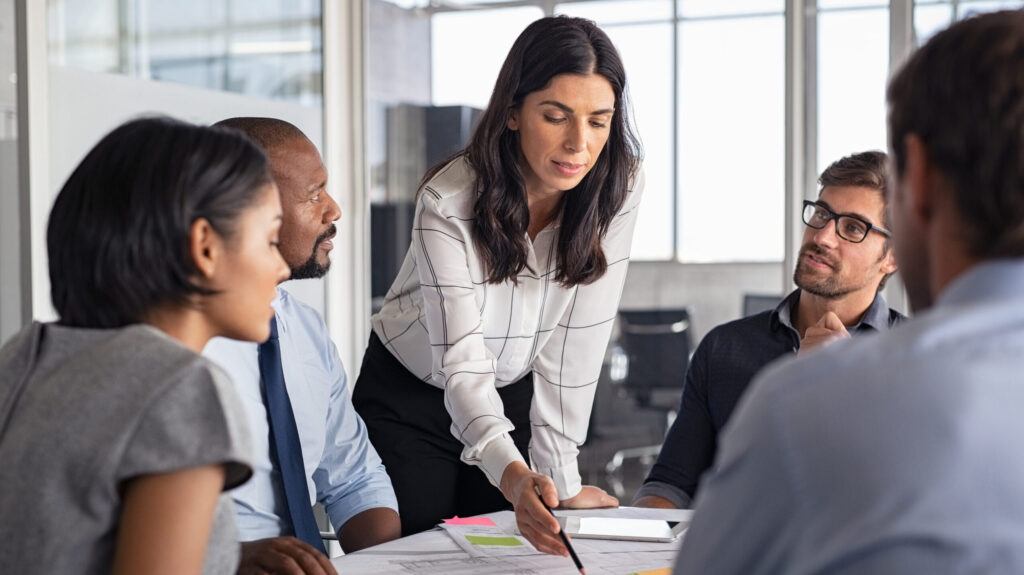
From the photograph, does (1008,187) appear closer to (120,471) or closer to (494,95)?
(120,471)

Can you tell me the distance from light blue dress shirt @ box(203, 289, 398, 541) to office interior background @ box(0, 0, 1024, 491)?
1455 millimetres

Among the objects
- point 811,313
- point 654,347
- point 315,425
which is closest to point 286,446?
point 315,425

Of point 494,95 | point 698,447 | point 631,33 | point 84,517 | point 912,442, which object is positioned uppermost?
point 631,33

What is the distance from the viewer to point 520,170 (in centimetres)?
214

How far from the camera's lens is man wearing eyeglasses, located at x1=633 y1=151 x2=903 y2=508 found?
230 centimetres

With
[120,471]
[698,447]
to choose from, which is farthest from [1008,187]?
[698,447]

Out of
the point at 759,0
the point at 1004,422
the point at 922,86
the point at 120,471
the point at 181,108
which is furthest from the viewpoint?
the point at 759,0

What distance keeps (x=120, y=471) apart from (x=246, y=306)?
0.28 meters

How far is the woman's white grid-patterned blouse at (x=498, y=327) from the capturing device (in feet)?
6.48

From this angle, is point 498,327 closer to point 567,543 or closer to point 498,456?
point 498,456

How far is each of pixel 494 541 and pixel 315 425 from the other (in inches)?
18.8

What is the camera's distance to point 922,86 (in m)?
0.74

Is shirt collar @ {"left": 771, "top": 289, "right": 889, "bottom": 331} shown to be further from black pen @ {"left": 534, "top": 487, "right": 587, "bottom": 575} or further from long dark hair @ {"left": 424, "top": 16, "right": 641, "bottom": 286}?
black pen @ {"left": 534, "top": 487, "right": 587, "bottom": 575}

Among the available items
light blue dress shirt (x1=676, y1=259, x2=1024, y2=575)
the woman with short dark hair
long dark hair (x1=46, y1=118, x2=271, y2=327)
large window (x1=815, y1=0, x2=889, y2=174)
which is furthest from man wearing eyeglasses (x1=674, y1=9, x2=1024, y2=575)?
large window (x1=815, y1=0, x2=889, y2=174)
